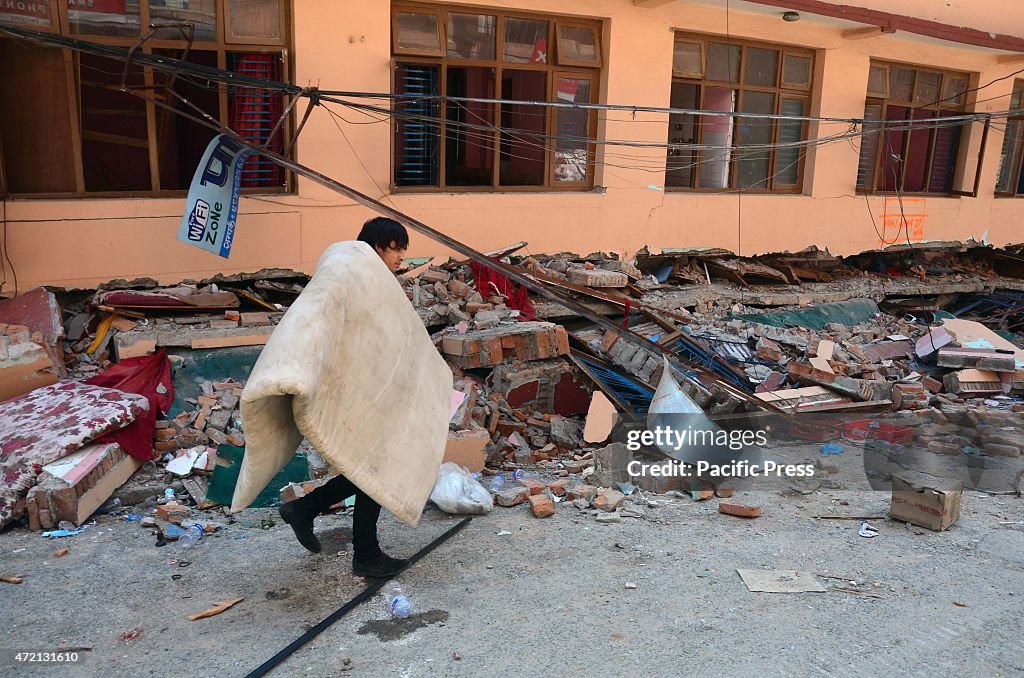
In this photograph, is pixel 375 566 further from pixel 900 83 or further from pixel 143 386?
pixel 900 83

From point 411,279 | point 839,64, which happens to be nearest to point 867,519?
point 411,279

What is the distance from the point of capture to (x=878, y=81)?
11367 millimetres

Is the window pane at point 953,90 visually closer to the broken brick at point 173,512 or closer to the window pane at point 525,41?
the window pane at point 525,41

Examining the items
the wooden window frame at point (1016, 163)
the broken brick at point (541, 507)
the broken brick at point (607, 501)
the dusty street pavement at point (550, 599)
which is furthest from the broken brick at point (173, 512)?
the wooden window frame at point (1016, 163)

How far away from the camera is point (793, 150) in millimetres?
11008

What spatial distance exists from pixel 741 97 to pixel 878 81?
2642 mm

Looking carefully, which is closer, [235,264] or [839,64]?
[235,264]

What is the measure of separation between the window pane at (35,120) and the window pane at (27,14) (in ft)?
0.59

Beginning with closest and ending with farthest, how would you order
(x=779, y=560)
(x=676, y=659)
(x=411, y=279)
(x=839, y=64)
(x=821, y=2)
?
1. (x=676, y=659)
2. (x=779, y=560)
3. (x=411, y=279)
4. (x=821, y=2)
5. (x=839, y=64)

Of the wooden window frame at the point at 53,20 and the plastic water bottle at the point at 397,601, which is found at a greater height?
the wooden window frame at the point at 53,20

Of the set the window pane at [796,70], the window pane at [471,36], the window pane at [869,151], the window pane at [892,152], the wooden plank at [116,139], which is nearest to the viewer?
the wooden plank at [116,139]

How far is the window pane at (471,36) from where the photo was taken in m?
8.20

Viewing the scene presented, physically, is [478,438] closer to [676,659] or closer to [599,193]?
[676,659]

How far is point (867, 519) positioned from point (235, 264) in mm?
5646
